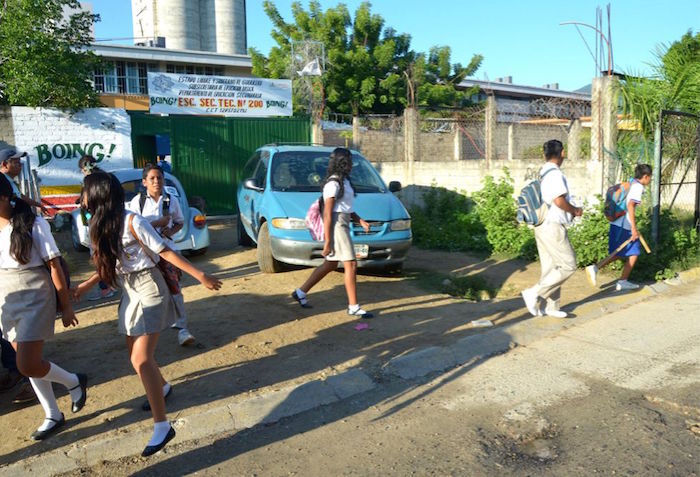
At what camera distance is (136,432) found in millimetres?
3854

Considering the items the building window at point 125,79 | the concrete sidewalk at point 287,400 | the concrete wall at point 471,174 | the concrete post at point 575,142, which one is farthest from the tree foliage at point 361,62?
the concrete sidewalk at point 287,400

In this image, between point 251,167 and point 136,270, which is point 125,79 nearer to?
point 251,167

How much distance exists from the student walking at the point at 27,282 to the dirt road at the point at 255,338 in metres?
0.52

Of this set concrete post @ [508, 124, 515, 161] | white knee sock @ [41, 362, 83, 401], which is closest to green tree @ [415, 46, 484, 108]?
concrete post @ [508, 124, 515, 161]

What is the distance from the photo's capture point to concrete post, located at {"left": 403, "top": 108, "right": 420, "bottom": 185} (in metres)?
13.2

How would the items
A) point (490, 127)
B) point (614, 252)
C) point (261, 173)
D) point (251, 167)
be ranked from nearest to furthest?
point (614, 252), point (261, 173), point (251, 167), point (490, 127)

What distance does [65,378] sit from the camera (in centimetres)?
410

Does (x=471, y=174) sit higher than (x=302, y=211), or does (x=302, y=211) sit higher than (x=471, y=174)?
(x=471, y=174)

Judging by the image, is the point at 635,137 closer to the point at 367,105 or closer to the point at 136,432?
the point at 136,432

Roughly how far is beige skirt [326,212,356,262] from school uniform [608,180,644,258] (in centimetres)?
351

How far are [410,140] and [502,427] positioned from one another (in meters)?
9.91

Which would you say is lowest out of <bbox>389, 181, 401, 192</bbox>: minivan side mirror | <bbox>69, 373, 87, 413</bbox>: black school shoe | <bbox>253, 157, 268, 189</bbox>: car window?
<bbox>69, 373, 87, 413</bbox>: black school shoe

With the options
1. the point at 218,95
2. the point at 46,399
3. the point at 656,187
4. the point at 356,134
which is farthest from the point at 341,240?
the point at 356,134

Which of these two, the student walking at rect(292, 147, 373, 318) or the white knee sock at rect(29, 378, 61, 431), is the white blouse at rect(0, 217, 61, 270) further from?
the student walking at rect(292, 147, 373, 318)
